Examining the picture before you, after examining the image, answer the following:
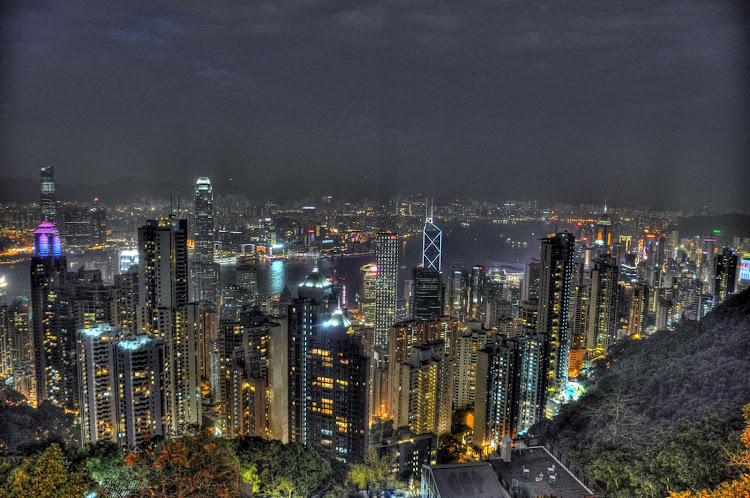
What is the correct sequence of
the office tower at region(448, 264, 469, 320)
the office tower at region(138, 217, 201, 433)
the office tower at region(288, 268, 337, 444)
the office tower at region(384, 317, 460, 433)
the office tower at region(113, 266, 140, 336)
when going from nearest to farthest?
the office tower at region(288, 268, 337, 444), the office tower at region(138, 217, 201, 433), the office tower at region(384, 317, 460, 433), the office tower at region(113, 266, 140, 336), the office tower at region(448, 264, 469, 320)

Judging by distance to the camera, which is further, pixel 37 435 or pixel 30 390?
pixel 30 390

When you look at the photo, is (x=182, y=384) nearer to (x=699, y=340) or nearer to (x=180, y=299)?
(x=180, y=299)

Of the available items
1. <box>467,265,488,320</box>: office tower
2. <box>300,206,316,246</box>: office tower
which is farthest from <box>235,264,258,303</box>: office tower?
<box>467,265,488,320</box>: office tower

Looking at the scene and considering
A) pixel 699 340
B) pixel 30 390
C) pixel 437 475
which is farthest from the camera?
pixel 30 390

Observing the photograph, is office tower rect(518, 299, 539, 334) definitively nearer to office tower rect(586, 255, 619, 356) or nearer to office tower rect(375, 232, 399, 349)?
office tower rect(586, 255, 619, 356)

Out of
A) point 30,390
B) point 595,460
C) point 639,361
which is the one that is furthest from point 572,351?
point 30,390

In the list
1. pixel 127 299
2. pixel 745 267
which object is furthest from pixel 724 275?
pixel 127 299
